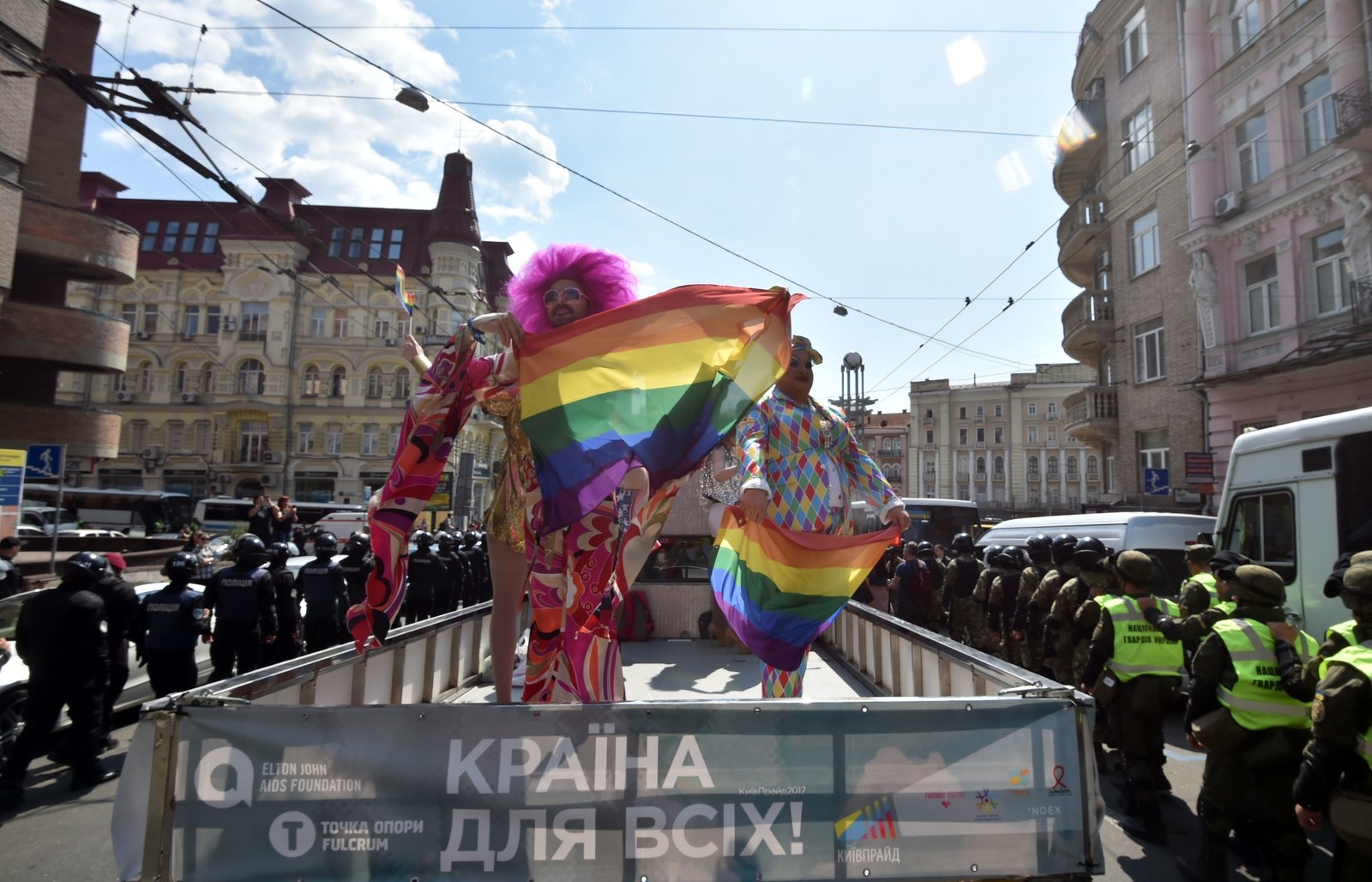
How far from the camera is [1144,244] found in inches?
837

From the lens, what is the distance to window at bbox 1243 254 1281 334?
1667 cm

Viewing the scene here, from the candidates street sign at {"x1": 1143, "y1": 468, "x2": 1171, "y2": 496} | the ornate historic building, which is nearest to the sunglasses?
street sign at {"x1": 1143, "y1": 468, "x2": 1171, "y2": 496}

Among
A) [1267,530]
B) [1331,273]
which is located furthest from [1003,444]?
[1267,530]

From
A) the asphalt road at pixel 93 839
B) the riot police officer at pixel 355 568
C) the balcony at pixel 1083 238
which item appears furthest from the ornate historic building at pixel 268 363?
the asphalt road at pixel 93 839

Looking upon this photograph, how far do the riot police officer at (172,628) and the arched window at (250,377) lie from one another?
39.2 metres

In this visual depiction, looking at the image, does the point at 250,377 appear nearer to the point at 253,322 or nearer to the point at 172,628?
the point at 253,322

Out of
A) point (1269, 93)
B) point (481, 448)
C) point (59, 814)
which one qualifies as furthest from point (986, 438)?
point (59, 814)

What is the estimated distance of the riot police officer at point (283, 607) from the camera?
7.80 m

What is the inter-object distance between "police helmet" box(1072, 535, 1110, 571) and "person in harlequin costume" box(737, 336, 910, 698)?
283 centimetres

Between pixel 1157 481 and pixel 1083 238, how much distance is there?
26.9ft

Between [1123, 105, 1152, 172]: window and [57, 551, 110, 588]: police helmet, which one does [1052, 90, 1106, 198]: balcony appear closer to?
[1123, 105, 1152, 172]: window

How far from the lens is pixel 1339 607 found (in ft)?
19.8

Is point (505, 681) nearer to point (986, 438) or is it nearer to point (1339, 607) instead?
point (1339, 607)

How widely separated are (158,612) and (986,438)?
227 feet
